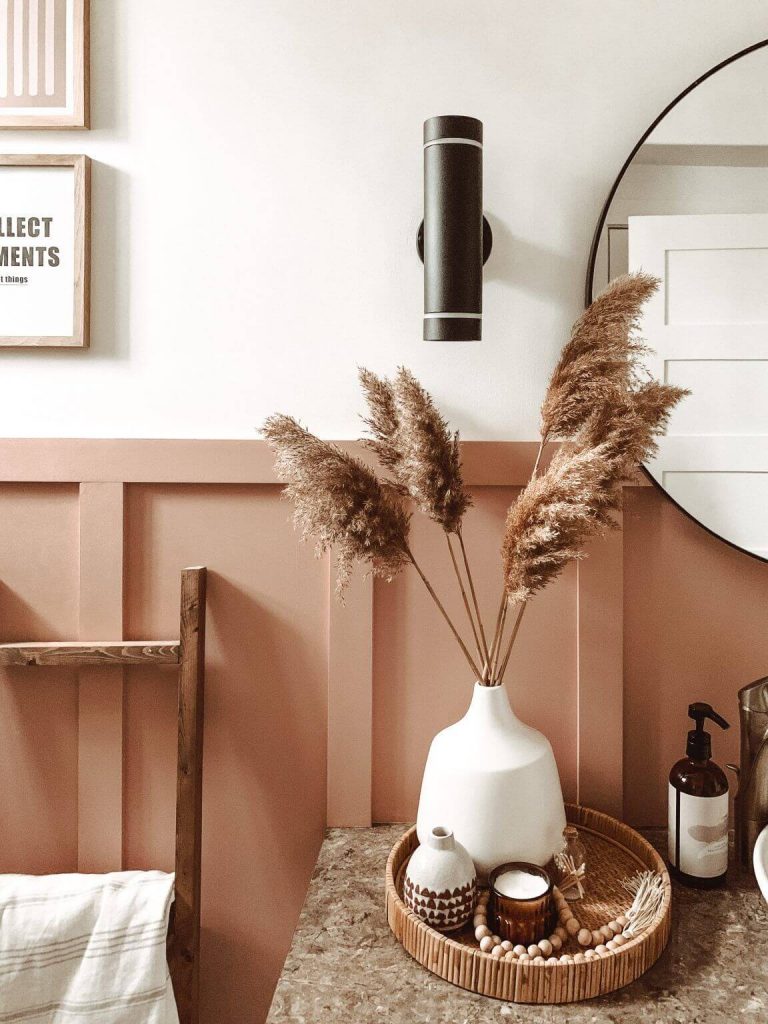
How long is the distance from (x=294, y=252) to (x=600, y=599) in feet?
2.21

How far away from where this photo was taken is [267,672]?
1.11 meters

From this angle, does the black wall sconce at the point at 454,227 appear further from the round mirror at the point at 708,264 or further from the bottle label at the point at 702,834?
the bottle label at the point at 702,834

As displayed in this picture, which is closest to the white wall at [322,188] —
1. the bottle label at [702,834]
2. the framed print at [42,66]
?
the framed print at [42,66]

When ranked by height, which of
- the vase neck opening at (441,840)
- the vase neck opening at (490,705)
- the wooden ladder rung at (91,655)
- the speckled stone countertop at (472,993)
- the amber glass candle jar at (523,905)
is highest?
the wooden ladder rung at (91,655)

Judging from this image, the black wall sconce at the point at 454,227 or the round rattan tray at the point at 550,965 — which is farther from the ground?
the black wall sconce at the point at 454,227

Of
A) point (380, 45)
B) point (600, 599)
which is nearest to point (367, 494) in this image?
point (600, 599)

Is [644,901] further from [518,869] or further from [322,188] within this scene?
[322,188]

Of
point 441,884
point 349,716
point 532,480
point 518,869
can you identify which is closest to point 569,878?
point 518,869

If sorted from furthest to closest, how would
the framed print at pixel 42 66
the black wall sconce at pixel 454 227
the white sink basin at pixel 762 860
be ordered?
the framed print at pixel 42 66, the black wall sconce at pixel 454 227, the white sink basin at pixel 762 860

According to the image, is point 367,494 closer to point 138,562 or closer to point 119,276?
point 138,562

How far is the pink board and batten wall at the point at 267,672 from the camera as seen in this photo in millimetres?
1091

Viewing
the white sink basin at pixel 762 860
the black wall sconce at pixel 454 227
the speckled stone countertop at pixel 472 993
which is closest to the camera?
the speckled stone countertop at pixel 472 993

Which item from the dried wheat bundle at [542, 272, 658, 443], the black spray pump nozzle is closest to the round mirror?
the dried wheat bundle at [542, 272, 658, 443]

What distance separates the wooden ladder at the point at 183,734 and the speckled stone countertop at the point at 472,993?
0.70ft
